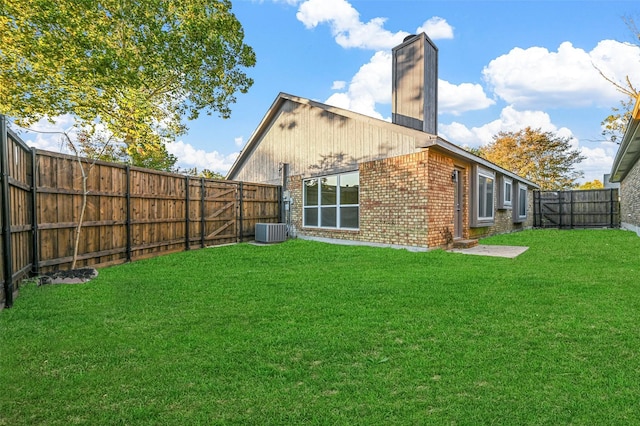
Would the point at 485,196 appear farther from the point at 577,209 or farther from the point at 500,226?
the point at 577,209

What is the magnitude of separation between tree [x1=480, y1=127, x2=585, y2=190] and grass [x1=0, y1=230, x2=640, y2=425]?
2698 centimetres

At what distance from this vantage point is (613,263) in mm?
6316

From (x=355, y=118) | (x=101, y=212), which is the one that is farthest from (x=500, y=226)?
(x=101, y=212)

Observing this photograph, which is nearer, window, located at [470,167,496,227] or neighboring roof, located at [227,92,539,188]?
neighboring roof, located at [227,92,539,188]

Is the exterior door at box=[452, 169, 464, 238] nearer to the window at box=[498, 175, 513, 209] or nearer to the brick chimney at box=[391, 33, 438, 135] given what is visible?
the brick chimney at box=[391, 33, 438, 135]

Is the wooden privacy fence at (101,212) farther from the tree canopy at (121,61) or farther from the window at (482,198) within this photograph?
the window at (482,198)

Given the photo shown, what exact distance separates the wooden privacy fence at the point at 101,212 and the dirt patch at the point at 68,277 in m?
0.26

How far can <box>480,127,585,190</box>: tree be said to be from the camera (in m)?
27.5

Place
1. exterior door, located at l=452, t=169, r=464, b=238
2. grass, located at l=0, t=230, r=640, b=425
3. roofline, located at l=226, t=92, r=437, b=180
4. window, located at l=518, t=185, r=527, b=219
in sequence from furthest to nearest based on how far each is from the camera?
window, located at l=518, t=185, r=527, b=219 < exterior door, located at l=452, t=169, r=464, b=238 < roofline, located at l=226, t=92, r=437, b=180 < grass, located at l=0, t=230, r=640, b=425

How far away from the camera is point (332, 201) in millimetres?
10836

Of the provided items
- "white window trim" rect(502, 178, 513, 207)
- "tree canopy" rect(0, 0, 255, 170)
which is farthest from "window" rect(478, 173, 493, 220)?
"tree canopy" rect(0, 0, 255, 170)

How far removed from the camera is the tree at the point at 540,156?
27492 millimetres

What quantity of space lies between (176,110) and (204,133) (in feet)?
7.30

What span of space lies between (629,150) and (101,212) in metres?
15.9
